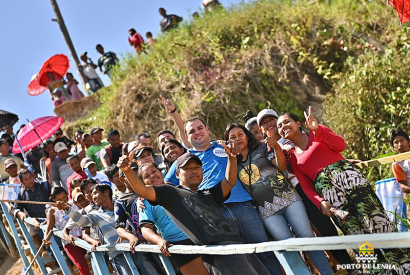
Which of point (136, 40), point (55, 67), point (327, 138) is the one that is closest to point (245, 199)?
point (327, 138)

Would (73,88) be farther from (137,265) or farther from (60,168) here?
(137,265)

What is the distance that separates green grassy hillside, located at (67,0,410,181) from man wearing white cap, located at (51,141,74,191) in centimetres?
256

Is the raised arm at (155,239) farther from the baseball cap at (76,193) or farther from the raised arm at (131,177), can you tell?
the baseball cap at (76,193)

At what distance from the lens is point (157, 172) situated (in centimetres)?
408

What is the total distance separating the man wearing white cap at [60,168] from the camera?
763 cm

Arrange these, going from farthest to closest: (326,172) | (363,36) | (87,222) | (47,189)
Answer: (363,36)
(47,189)
(87,222)
(326,172)

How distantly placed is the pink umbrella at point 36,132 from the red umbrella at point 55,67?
3095 mm

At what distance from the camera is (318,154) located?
12.7 ft

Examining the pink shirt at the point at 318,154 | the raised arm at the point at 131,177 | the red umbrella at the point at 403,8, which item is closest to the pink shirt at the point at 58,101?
the red umbrella at the point at 403,8

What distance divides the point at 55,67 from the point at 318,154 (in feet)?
30.6

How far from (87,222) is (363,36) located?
6.64 meters

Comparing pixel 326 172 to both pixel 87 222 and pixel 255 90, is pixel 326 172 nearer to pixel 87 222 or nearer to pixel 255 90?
pixel 87 222

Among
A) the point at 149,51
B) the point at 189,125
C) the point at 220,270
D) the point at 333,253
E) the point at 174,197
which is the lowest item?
the point at 333,253

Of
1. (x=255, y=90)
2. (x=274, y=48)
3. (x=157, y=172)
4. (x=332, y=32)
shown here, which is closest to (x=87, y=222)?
(x=157, y=172)
